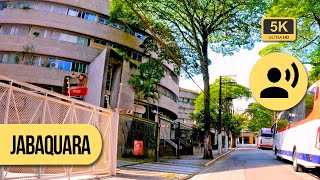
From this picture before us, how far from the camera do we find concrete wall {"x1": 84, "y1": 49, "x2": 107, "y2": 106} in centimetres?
2823

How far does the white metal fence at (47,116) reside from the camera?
643cm

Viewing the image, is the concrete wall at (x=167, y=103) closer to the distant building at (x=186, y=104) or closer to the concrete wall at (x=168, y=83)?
the concrete wall at (x=168, y=83)

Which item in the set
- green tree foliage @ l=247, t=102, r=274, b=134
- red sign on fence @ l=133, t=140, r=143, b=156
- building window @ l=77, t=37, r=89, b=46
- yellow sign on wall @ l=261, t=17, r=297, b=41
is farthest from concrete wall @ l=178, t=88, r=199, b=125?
yellow sign on wall @ l=261, t=17, r=297, b=41

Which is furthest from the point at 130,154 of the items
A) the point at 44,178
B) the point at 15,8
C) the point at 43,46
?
the point at 15,8

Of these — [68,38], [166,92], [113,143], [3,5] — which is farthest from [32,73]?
[113,143]

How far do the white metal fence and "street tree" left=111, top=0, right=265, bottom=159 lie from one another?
11.8m

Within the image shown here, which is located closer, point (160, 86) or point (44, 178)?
point (44, 178)

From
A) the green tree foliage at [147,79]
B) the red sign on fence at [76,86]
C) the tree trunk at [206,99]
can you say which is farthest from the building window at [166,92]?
the red sign on fence at [76,86]

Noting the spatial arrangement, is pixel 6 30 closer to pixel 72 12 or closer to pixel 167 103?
pixel 72 12

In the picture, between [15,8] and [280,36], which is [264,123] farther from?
[280,36]

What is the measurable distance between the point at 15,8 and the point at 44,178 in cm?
2902

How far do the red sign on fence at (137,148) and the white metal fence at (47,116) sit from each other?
460 centimetres

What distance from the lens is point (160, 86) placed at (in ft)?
129

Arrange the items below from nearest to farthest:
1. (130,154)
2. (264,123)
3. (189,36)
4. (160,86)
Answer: (130,154) → (189,36) → (160,86) → (264,123)
